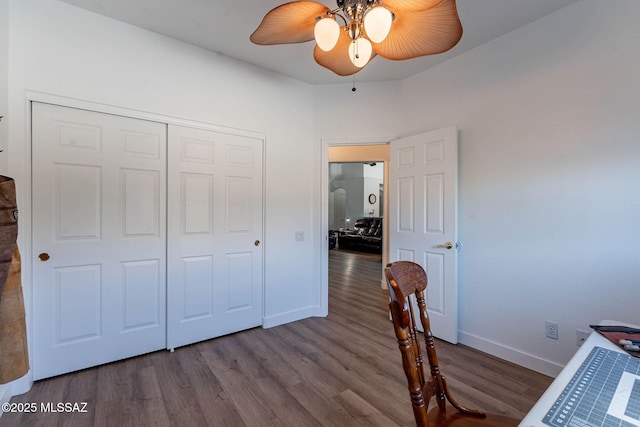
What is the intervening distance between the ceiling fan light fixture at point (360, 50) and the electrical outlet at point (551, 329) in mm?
2329

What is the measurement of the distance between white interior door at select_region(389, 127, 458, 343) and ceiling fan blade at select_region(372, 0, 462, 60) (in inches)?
52.3

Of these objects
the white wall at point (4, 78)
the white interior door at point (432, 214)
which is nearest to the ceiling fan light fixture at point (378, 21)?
the white interior door at point (432, 214)

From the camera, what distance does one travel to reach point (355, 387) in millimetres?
1998

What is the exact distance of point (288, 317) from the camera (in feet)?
10.5

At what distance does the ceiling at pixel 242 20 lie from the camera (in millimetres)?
2076

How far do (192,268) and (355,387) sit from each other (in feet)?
5.64

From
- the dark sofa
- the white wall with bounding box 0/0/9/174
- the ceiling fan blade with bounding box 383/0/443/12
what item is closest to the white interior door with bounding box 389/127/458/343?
the ceiling fan blade with bounding box 383/0/443/12

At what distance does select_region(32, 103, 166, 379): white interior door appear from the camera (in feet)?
6.68

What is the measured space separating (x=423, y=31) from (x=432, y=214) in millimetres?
Result: 1787

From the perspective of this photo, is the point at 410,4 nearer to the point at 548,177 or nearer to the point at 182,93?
the point at 548,177

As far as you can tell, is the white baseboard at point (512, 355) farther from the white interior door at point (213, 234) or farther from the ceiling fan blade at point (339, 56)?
the ceiling fan blade at point (339, 56)

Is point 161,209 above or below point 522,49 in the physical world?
below

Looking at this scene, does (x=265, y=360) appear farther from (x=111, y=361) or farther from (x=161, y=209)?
(x=161, y=209)

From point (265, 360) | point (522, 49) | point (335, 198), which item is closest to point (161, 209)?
point (265, 360)
